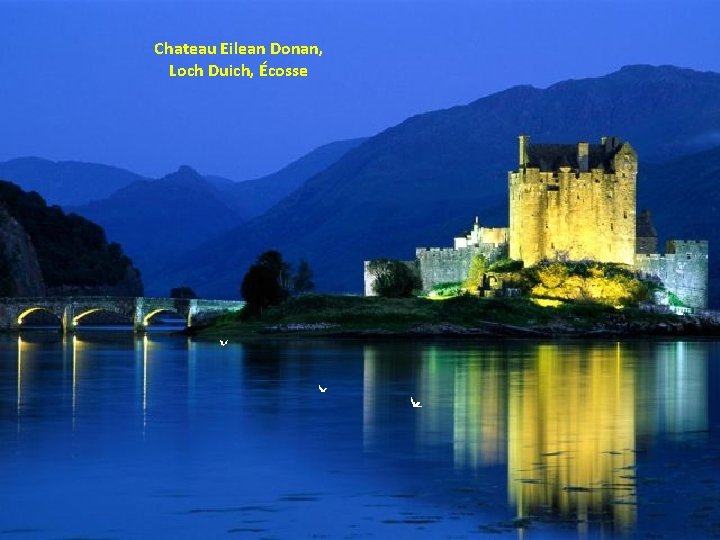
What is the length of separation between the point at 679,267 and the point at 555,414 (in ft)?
177

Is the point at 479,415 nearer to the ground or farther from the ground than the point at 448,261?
nearer to the ground

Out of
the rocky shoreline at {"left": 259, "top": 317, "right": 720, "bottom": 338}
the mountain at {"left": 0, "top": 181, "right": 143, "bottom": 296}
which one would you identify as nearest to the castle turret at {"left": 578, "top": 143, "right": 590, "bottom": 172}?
the rocky shoreline at {"left": 259, "top": 317, "right": 720, "bottom": 338}

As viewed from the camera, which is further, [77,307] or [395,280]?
[77,307]

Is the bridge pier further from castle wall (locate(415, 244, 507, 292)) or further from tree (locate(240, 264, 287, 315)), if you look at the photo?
castle wall (locate(415, 244, 507, 292))

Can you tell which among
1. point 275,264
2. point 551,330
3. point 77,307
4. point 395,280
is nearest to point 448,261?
point 395,280

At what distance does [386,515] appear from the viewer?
911 inches

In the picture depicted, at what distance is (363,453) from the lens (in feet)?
99.9

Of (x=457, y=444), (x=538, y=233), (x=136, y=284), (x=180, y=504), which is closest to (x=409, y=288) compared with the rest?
(x=538, y=233)

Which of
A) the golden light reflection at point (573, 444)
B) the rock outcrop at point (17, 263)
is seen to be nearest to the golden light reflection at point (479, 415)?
the golden light reflection at point (573, 444)

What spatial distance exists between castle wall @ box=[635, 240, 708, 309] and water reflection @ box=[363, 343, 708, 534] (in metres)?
21.7

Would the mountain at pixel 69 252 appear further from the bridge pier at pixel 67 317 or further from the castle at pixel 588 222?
the castle at pixel 588 222

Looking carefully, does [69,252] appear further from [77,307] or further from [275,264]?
[275,264]

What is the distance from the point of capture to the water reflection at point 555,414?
25219 mm

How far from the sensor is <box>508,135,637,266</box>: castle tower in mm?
90312
